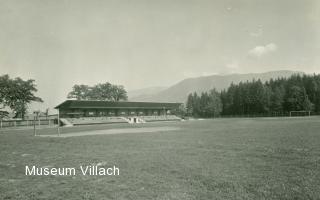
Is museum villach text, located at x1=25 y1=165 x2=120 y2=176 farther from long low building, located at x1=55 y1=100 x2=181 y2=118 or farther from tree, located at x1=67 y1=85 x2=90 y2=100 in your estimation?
tree, located at x1=67 y1=85 x2=90 y2=100

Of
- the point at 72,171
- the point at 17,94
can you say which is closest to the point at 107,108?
the point at 17,94

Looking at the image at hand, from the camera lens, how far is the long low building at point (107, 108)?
64.2 meters

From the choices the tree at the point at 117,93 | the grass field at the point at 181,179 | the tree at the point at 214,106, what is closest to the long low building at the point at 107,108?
the tree at the point at 117,93

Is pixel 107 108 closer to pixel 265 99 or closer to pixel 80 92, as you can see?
pixel 80 92

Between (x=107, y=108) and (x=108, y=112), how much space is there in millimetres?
1192

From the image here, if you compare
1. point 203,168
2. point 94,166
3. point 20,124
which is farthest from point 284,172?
point 20,124

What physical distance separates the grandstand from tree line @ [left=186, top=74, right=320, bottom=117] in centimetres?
3743

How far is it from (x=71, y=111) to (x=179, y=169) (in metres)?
59.6

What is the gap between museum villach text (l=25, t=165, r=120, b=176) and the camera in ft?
29.1

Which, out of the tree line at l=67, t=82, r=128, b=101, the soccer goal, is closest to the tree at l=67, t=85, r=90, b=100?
the tree line at l=67, t=82, r=128, b=101

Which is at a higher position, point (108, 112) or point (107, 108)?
point (107, 108)

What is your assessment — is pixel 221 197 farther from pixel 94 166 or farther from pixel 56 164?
pixel 56 164

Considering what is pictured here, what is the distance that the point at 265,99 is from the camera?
10275 centimetres

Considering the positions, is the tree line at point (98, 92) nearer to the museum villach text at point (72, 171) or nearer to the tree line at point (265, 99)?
the tree line at point (265, 99)
